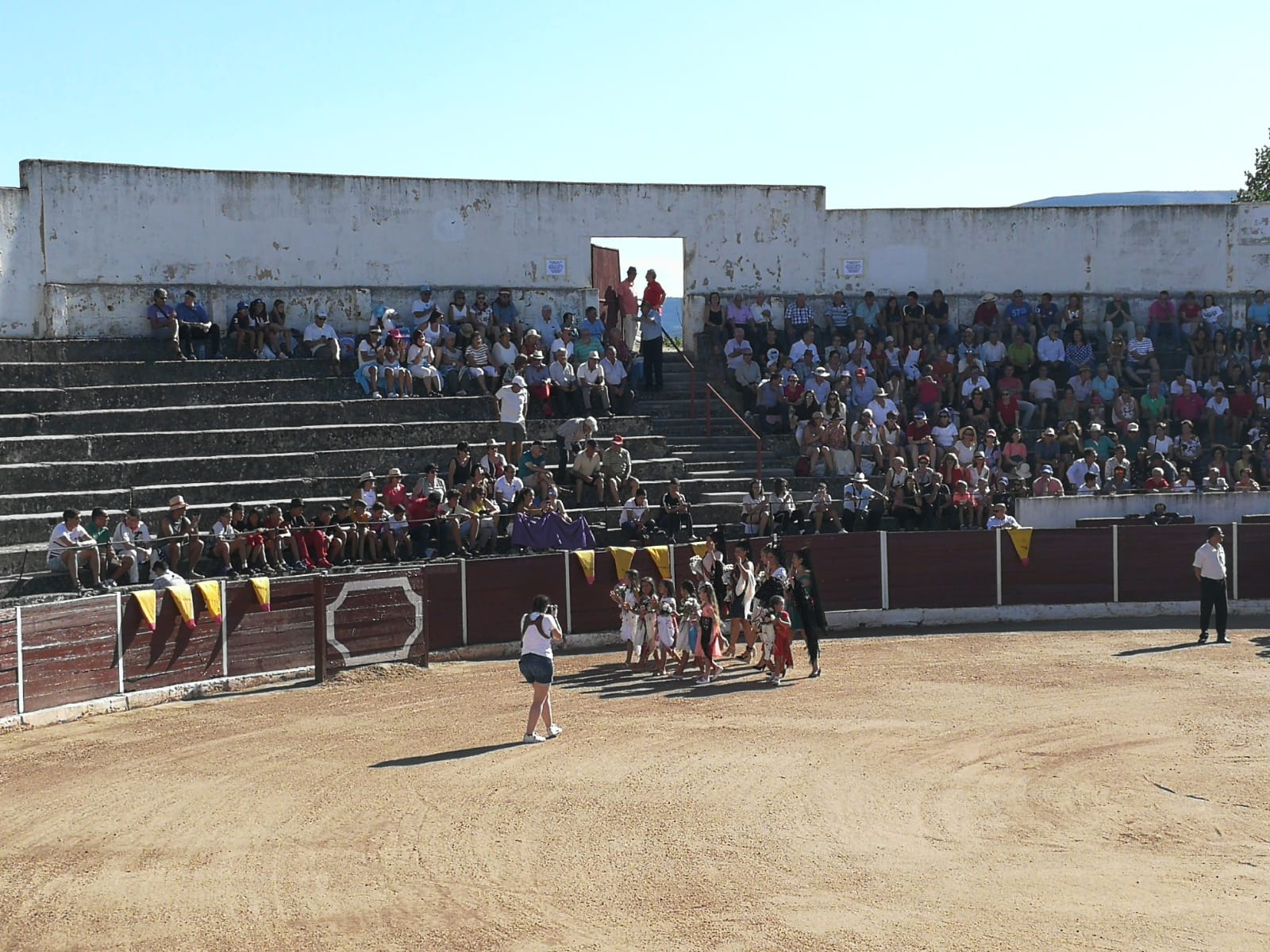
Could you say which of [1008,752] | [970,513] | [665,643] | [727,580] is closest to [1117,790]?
[1008,752]

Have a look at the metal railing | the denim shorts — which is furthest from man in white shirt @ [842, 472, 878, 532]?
the denim shorts

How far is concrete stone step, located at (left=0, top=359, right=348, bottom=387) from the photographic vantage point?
23422 mm

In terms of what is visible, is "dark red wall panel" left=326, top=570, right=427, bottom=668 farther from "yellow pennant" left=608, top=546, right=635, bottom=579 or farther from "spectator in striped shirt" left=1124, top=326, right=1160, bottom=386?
"spectator in striped shirt" left=1124, top=326, right=1160, bottom=386

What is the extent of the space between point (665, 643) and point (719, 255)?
14.4 m

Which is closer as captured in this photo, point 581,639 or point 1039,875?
point 1039,875

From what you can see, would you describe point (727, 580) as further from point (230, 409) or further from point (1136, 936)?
point (1136, 936)

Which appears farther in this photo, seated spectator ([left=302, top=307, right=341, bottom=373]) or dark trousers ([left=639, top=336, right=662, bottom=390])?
dark trousers ([left=639, top=336, right=662, bottom=390])

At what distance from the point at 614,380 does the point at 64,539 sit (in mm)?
10504

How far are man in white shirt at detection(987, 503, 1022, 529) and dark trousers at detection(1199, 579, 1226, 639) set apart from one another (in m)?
3.40

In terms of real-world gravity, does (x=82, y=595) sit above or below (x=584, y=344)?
below

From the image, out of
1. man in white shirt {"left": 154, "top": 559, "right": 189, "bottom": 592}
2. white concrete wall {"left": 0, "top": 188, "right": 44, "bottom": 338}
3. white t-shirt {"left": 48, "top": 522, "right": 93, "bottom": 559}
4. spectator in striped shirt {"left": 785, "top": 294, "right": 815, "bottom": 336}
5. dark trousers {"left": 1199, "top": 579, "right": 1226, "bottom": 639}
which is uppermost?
white concrete wall {"left": 0, "top": 188, "right": 44, "bottom": 338}

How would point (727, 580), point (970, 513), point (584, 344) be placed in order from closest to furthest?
point (727, 580), point (970, 513), point (584, 344)

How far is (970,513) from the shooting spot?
23547 millimetres

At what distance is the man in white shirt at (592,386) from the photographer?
998 inches
